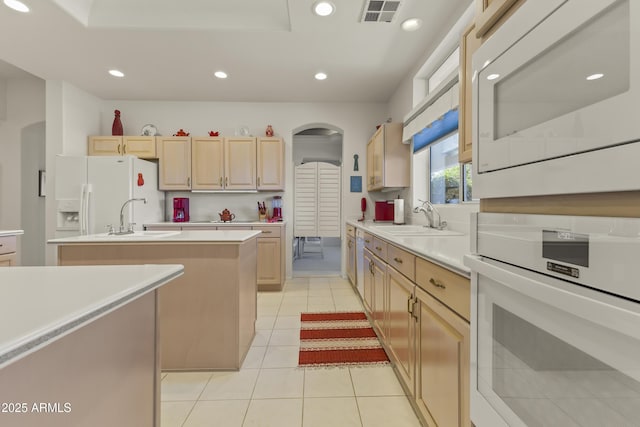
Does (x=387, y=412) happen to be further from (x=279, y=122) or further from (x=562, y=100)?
(x=279, y=122)

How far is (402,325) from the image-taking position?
5.65ft

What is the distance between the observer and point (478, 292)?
0.83 m

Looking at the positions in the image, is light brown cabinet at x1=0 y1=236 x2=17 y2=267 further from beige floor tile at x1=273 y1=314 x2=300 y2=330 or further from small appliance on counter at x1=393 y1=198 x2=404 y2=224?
small appliance on counter at x1=393 y1=198 x2=404 y2=224

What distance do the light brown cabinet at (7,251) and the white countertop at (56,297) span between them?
2711mm

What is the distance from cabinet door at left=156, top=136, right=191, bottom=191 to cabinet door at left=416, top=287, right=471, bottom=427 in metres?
3.94

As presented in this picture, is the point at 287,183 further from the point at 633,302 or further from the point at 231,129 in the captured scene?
the point at 633,302

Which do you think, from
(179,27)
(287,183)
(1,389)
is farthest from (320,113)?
(1,389)

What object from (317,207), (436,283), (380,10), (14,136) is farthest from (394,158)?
(14,136)

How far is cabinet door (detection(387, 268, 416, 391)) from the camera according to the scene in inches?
61.3

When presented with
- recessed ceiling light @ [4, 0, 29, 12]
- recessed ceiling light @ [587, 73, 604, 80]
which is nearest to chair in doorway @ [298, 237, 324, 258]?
recessed ceiling light @ [4, 0, 29, 12]

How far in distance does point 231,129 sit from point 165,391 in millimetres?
3819

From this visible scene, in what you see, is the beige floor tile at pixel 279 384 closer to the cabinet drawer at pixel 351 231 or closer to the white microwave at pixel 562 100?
the white microwave at pixel 562 100

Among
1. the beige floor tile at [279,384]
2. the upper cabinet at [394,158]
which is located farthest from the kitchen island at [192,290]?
the upper cabinet at [394,158]

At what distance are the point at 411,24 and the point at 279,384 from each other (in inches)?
123
